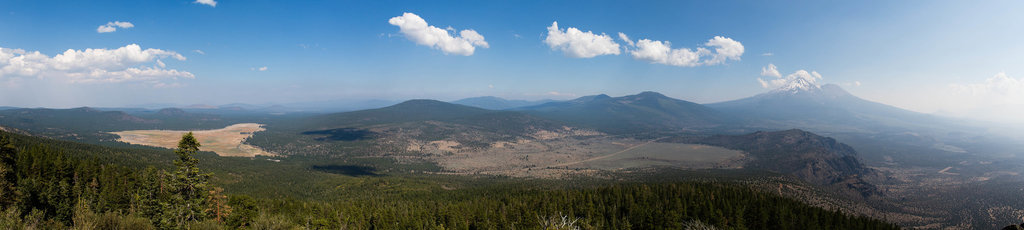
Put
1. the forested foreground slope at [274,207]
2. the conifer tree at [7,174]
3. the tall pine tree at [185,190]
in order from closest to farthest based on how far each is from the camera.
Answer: the tall pine tree at [185,190] → the forested foreground slope at [274,207] → the conifer tree at [7,174]

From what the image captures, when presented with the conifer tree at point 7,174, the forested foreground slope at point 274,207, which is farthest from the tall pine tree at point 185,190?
the conifer tree at point 7,174

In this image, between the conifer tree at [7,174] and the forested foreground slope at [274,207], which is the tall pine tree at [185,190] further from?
the conifer tree at [7,174]

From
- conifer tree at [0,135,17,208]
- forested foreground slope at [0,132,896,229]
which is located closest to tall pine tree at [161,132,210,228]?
forested foreground slope at [0,132,896,229]

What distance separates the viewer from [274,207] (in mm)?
77875

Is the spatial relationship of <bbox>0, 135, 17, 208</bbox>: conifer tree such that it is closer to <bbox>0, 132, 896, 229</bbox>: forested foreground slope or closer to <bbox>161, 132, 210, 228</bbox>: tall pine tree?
<bbox>0, 132, 896, 229</bbox>: forested foreground slope

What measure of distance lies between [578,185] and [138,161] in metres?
162

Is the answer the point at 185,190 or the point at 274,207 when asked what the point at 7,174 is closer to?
the point at 185,190

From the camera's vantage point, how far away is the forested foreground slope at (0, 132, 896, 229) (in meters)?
33.5

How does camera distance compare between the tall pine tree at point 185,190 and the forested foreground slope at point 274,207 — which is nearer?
the tall pine tree at point 185,190

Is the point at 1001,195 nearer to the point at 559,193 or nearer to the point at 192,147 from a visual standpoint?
the point at 559,193

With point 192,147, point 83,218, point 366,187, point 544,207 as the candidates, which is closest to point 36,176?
point 192,147

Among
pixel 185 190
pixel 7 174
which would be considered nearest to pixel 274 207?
pixel 7 174

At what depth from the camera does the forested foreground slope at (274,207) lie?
110 feet

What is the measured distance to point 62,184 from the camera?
49.4 m
